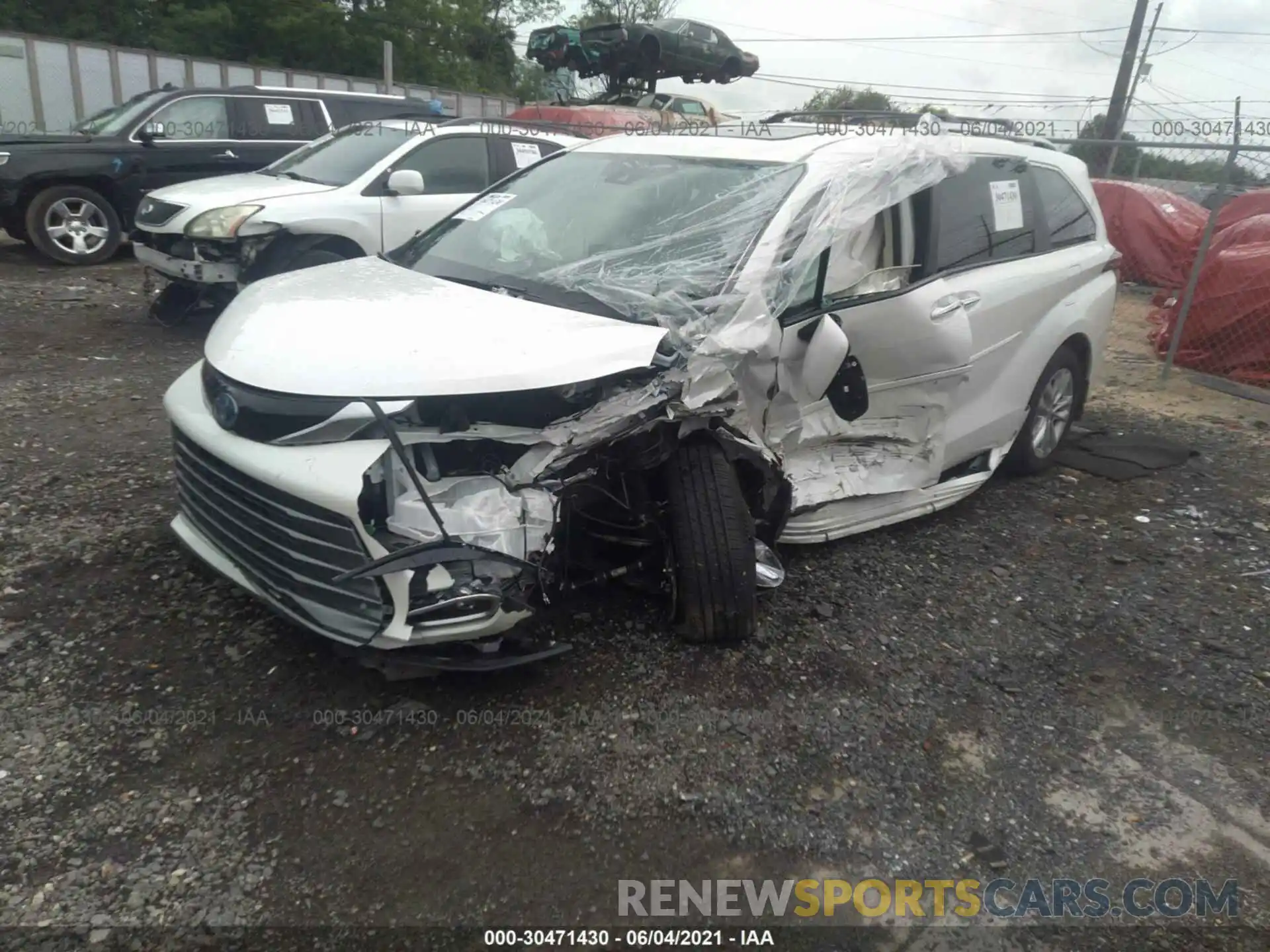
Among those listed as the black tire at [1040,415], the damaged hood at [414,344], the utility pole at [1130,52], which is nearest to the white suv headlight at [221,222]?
the damaged hood at [414,344]

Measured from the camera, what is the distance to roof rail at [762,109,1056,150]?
16.1 ft

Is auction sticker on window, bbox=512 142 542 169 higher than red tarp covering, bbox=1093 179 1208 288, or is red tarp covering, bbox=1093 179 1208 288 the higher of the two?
auction sticker on window, bbox=512 142 542 169

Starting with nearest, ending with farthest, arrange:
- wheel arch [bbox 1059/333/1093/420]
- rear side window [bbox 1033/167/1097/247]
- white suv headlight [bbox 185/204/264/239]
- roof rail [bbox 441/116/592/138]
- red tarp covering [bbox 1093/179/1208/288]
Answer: rear side window [bbox 1033/167/1097/247], wheel arch [bbox 1059/333/1093/420], white suv headlight [bbox 185/204/264/239], roof rail [bbox 441/116/592/138], red tarp covering [bbox 1093/179/1208/288]

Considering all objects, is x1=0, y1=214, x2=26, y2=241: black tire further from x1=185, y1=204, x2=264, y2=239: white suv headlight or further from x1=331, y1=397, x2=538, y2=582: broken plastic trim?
x1=331, y1=397, x2=538, y2=582: broken plastic trim

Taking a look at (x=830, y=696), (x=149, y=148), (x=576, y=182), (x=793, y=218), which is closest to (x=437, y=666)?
(x=830, y=696)

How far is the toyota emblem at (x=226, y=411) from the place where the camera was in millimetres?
2723

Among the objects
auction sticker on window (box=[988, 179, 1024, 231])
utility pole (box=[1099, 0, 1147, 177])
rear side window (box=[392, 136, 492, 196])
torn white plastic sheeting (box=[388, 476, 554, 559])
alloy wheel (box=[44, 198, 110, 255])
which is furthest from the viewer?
utility pole (box=[1099, 0, 1147, 177])

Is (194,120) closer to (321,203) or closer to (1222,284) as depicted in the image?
(321,203)

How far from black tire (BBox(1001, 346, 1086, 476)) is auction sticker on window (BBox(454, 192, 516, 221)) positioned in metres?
2.79

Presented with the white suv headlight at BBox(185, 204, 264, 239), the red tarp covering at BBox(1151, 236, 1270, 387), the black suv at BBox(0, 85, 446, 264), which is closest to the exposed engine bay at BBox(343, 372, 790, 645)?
the white suv headlight at BBox(185, 204, 264, 239)

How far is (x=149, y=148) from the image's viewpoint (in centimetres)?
888

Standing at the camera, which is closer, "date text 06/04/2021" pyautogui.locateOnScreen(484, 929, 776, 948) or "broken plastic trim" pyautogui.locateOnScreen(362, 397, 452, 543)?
"date text 06/04/2021" pyautogui.locateOnScreen(484, 929, 776, 948)

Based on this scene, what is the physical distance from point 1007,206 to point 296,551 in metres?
3.65

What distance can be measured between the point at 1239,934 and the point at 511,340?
8.17 feet
